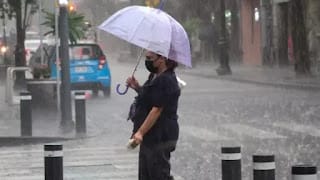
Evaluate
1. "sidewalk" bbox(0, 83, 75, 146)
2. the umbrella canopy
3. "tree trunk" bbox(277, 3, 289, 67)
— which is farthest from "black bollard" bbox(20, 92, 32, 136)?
"tree trunk" bbox(277, 3, 289, 67)

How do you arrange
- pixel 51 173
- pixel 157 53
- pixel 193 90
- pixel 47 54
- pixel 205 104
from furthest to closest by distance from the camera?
pixel 193 90 → pixel 47 54 → pixel 205 104 → pixel 51 173 → pixel 157 53

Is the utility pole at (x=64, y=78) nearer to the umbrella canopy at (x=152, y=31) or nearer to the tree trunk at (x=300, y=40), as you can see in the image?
the umbrella canopy at (x=152, y=31)

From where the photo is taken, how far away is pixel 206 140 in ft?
44.4

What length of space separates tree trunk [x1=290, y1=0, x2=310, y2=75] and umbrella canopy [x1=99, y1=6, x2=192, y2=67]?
76.8 feet

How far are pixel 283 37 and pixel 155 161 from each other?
114ft

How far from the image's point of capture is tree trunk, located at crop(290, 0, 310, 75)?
2927cm

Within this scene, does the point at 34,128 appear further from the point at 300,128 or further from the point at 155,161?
the point at 155,161

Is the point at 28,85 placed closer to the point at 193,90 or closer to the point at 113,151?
the point at 113,151

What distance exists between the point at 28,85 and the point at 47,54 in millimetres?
5880

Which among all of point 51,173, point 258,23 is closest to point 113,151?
point 51,173

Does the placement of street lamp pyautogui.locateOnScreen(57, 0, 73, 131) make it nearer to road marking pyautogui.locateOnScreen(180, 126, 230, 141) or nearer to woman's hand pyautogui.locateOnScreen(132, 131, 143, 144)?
road marking pyautogui.locateOnScreen(180, 126, 230, 141)

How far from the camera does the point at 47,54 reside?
995 inches

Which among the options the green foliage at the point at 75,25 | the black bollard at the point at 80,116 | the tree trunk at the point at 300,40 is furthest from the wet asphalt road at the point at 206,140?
the tree trunk at the point at 300,40

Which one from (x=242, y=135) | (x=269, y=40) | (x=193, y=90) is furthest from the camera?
(x=269, y=40)
